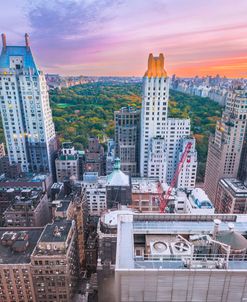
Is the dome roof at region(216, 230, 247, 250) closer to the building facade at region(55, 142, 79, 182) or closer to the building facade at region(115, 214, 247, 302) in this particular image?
the building facade at region(115, 214, 247, 302)

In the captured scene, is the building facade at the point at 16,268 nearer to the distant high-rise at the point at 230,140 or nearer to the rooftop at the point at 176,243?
the rooftop at the point at 176,243

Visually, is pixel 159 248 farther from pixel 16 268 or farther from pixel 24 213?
pixel 24 213

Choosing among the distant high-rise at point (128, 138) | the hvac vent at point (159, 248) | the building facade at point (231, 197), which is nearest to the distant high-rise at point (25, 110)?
the distant high-rise at point (128, 138)

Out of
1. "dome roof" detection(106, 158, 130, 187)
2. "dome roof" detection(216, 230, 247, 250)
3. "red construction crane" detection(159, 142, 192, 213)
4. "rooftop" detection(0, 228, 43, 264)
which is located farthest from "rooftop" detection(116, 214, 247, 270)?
"red construction crane" detection(159, 142, 192, 213)

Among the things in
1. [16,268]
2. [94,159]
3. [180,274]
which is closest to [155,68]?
[94,159]

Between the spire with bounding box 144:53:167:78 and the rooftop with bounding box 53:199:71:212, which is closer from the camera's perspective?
the rooftop with bounding box 53:199:71:212

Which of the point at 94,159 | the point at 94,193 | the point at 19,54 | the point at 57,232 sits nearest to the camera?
the point at 57,232

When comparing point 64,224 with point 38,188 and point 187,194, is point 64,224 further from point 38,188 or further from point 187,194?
point 187,194
